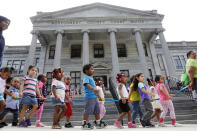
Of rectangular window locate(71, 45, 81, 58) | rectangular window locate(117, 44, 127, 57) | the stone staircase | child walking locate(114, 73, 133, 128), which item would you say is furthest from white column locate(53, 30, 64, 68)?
child walking locate(114, 73, 133, 128)

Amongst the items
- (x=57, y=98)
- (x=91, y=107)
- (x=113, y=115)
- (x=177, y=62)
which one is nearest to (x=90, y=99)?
(x=91, y=107)

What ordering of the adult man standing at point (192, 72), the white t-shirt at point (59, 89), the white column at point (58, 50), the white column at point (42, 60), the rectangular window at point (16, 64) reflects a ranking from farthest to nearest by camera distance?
the rectangular window at point (16, 64)
the white column at point (42, 60)
the white column at point (58, 50)
the white t-shirt at point (59, 89)
the adult man standing at point (192, 72)

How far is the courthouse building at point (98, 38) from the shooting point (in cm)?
1633

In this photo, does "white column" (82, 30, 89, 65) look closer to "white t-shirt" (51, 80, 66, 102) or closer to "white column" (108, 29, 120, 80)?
"white column" (108, 29, 120, 80)

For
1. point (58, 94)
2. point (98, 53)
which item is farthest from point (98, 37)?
point (58, 94)

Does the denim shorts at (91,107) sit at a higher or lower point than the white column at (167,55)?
lower

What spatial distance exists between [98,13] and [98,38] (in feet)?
11.2

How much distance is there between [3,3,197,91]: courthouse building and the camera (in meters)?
16.3

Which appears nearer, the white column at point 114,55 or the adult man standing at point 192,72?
the adult man standing at point 192,72

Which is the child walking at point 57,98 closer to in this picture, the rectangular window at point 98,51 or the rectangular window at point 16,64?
the rectangular window at point 98,51

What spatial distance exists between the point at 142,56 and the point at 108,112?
1038 centimetres

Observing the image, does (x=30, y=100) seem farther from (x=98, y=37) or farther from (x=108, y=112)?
(x=98, y=37)

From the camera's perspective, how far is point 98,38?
64.3 feet

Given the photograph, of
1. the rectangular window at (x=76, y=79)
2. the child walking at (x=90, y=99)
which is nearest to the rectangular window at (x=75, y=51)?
the rectangular window at (x=76, y=79)
